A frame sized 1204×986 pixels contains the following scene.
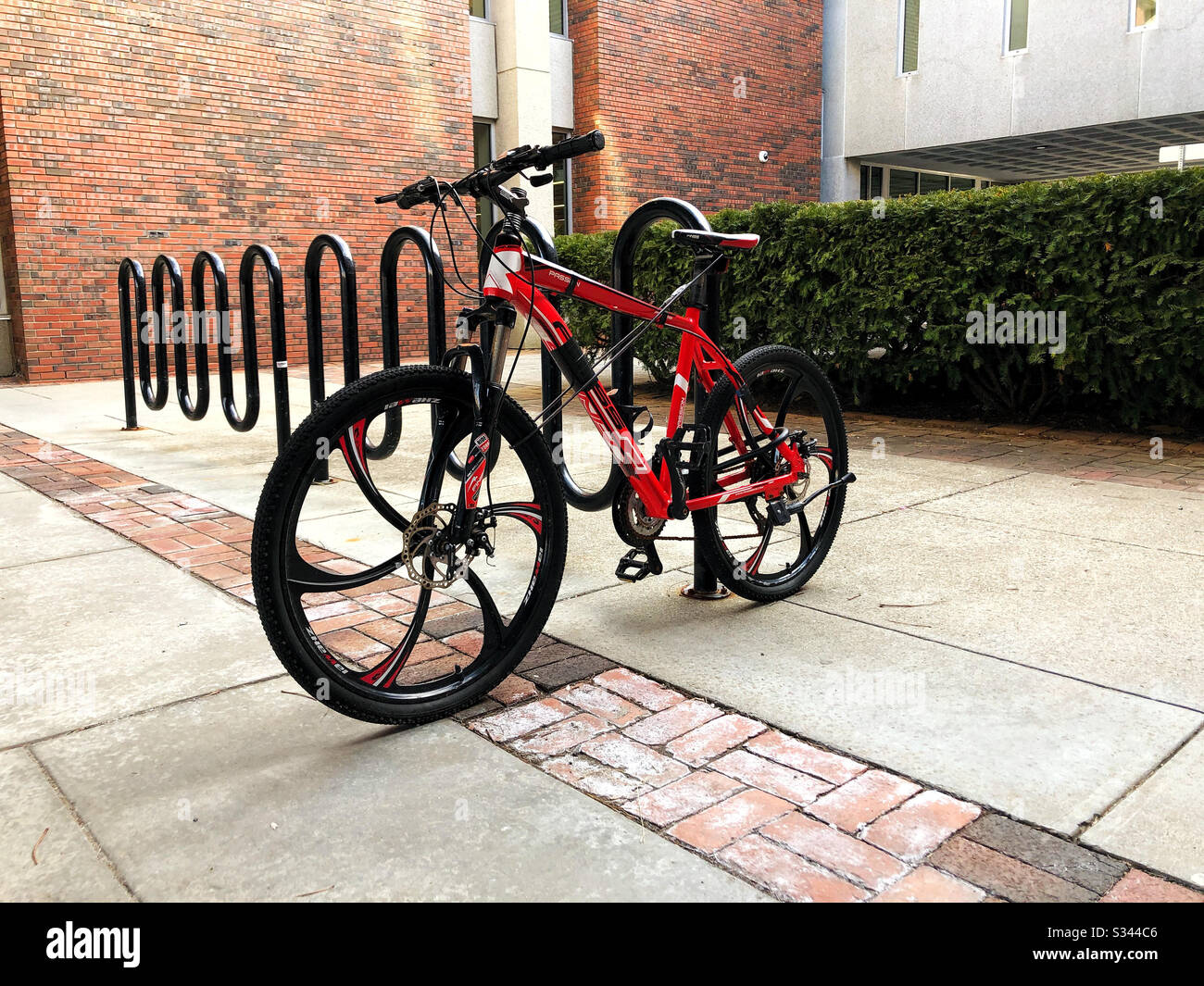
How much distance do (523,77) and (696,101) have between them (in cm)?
334

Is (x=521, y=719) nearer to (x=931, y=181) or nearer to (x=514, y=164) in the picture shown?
(x=514, y=164)

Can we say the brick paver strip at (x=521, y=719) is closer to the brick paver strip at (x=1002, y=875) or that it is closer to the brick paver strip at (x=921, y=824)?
the brick paver strip at (x=921, y=824)

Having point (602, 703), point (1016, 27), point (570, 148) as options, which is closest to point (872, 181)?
point (1016, 27)

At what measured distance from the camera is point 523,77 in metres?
13.7

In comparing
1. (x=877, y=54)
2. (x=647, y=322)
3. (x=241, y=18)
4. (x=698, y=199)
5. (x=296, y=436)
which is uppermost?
(x=877, y=54)

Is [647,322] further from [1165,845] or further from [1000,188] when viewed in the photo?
[1000,188]

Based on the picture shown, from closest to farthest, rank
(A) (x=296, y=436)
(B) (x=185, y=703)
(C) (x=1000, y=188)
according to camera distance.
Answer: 1. (A) (x=296, y=436)
2. (B) (x=185, y=703)
3. (C) (x=1000, y=188)

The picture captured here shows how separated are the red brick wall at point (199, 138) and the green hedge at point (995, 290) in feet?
18.7

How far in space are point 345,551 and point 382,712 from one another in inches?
66.8

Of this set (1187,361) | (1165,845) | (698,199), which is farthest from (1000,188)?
(698,199)

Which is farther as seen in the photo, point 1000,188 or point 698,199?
point 698,199

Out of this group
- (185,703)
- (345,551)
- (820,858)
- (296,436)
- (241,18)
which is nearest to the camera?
(820,858)

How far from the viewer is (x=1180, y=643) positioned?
2869 millimetres

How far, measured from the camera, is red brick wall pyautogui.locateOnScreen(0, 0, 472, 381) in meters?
10.1
